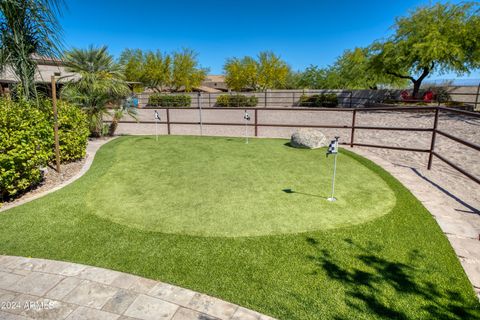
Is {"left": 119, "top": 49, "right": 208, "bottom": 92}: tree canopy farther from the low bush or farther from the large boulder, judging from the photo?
the large boulder

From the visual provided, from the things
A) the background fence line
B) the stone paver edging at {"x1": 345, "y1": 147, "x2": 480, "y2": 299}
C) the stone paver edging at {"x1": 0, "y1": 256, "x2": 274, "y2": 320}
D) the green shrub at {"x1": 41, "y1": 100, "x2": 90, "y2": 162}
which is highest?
the background fence line

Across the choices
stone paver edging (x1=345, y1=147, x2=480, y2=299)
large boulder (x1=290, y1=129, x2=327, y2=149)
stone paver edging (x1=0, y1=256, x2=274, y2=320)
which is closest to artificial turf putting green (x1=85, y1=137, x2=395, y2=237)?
large boulder (x1=290, y1=129, x2=327, y2=149)

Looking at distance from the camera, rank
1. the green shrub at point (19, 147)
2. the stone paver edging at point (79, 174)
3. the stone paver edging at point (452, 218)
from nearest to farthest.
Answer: the stone paver edging at point (452, 218), the green shrub at point (19, 147), the stone paver edging at point (79, 174)

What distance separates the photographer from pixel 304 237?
3.17 metres

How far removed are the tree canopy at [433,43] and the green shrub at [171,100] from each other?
14669 millimetres

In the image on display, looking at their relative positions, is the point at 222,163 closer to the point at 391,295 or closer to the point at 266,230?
the point at 266,230

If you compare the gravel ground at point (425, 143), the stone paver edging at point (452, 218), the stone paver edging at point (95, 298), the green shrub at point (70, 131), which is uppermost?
the green shrub at point (70, 131)

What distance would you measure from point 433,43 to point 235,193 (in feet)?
57.0

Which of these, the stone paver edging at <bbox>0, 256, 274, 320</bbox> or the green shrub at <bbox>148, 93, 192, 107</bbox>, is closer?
the stone paver edging at <bbox>0, 256, 274, 320</bbox>

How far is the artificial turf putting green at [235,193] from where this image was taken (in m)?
3.55

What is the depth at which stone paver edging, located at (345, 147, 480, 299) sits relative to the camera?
2740 millimetres

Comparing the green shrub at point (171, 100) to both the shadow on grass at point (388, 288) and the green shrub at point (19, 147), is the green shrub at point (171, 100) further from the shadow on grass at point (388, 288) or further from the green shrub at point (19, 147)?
the shadow on grass at point (388, 288)

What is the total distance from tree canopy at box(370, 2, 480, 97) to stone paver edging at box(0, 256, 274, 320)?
1893 cm

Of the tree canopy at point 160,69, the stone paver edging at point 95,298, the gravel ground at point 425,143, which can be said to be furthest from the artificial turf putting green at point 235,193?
the tree canopy at point 160,69
